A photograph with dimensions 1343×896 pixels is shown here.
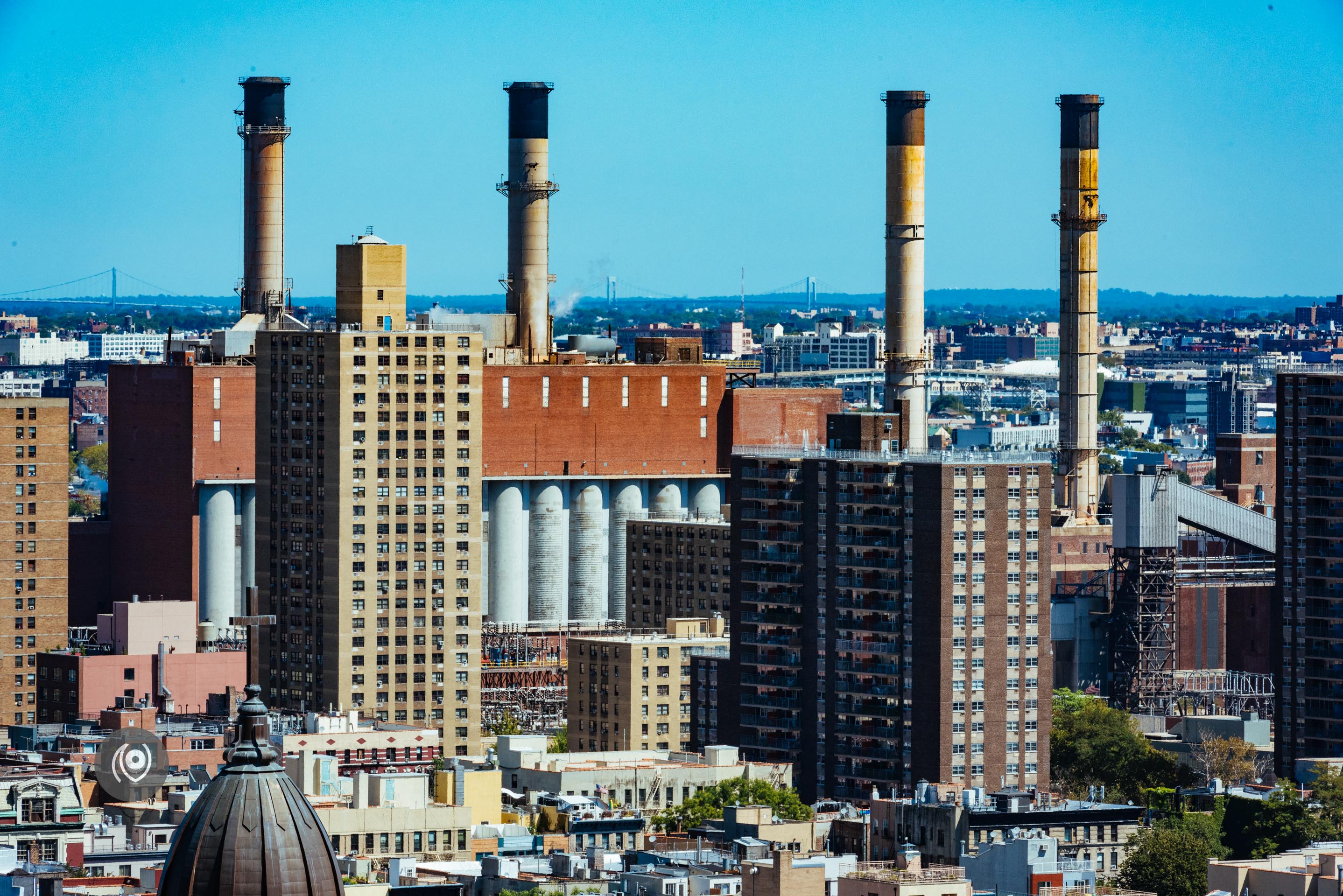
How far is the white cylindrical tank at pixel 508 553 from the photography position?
192 metres

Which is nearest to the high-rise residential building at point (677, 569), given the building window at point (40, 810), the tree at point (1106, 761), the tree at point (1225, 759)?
the tree at point (1106, 761)

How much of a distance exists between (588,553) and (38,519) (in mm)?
32879

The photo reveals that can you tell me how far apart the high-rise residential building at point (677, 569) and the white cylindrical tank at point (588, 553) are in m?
7.77

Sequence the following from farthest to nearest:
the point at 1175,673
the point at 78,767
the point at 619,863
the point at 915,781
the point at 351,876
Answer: the point at 1175,673 < the point at 915,781 < the point at 78,767 < the point at 619,863 < the point at 351,876

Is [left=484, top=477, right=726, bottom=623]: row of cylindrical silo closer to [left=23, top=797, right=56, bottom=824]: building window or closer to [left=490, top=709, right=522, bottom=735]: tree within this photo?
[left=490, top=709, right=522, bottom=735]: tree

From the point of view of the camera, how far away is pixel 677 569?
7126 inches

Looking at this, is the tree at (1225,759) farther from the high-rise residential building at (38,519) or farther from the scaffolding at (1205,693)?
the high-rise residential building at (38,519)

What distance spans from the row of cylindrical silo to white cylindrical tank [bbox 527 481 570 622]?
0.03 m

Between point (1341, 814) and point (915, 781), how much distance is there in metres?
16.0

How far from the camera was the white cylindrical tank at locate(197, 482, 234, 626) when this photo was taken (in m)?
184

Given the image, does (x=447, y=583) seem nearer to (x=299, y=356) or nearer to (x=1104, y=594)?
(x=299, y=356)

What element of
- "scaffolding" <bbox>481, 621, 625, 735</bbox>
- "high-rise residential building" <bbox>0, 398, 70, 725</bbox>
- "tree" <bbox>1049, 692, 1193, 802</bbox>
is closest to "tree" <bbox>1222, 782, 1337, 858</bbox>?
"tree" <bbox>1049, 692, 1193, 802</bbox>

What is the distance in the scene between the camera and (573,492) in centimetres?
19788

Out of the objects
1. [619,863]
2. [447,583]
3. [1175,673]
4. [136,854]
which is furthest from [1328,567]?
[136,854]
